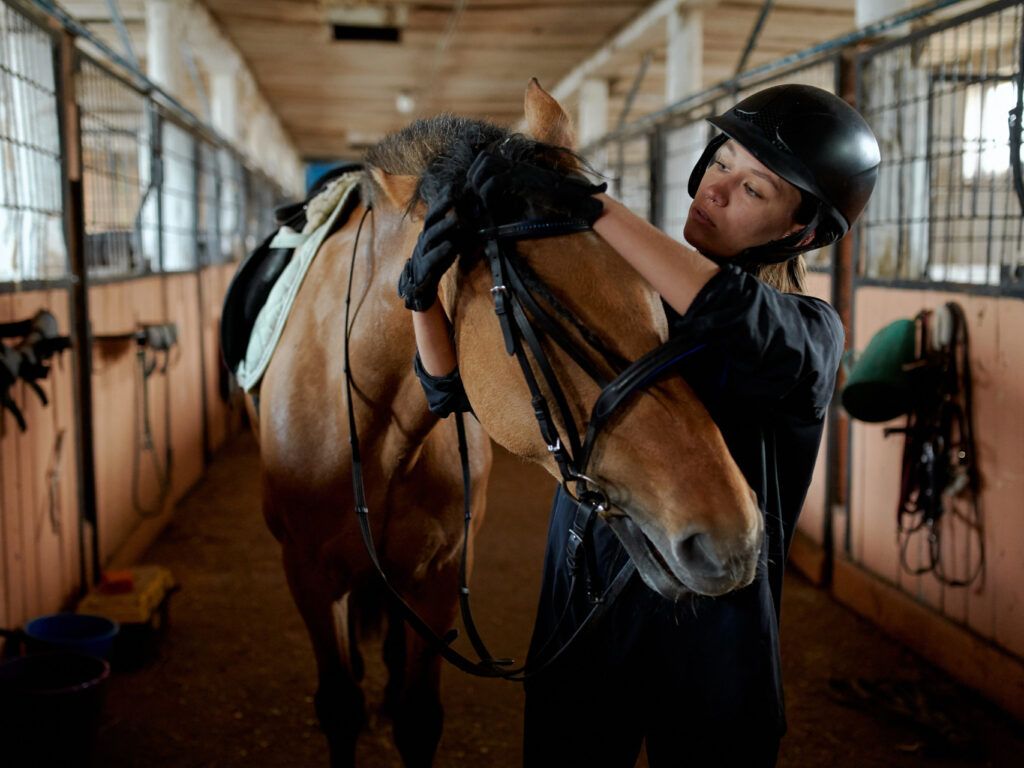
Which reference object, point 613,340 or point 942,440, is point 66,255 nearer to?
point 613,340

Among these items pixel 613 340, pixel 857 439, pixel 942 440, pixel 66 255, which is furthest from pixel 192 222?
pixel 613 340

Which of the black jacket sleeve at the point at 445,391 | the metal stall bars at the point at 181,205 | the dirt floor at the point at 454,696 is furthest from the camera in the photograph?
the metal stall bars at the point at 181,205

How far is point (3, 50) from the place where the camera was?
2.53 meters

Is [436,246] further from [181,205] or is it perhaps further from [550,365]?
[181,205]

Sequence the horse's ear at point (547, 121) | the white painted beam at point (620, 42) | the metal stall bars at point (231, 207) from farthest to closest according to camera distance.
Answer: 1. the metal stall bars at point (231, 207)
2. the white painted beam at point (620, 42)
3. the horse's ear at point (547, 121)

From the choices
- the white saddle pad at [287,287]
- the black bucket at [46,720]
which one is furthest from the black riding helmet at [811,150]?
the black bucket at [46,720]

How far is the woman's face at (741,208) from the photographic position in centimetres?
117

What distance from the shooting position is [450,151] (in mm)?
1139

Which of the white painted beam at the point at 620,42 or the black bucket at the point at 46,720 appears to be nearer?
the black bucket at the point at 46,720

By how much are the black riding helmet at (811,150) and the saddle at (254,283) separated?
4.47 feet

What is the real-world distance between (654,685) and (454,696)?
1679mm

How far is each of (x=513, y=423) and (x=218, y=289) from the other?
19.8ft

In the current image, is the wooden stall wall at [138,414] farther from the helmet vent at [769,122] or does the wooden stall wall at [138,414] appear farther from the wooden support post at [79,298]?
the helmet vent at [769,122]

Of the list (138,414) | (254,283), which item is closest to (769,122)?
(254,283)
